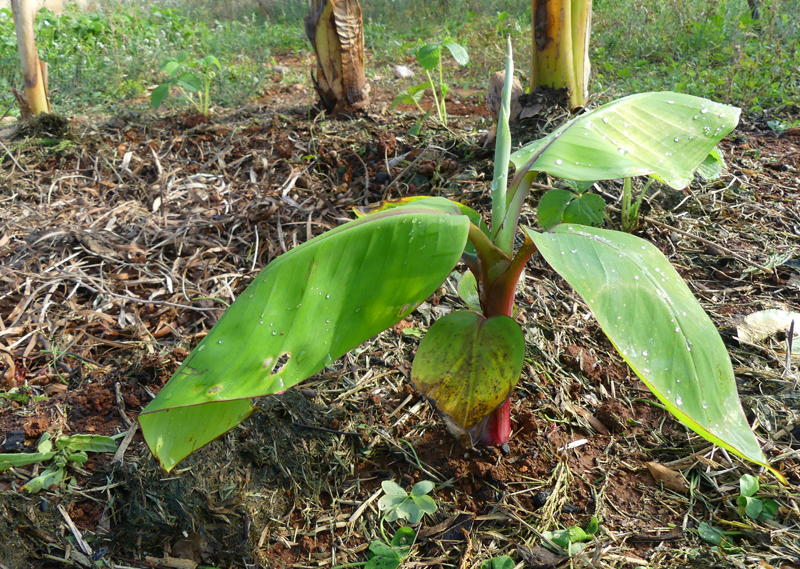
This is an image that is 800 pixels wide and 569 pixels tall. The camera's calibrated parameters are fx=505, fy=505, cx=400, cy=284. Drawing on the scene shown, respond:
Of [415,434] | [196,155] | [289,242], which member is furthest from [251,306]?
[196,155]

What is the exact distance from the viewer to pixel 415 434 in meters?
1.24

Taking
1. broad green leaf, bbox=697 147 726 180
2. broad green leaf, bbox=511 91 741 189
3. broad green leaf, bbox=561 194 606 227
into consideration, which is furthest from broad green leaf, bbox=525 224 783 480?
broad green leaf, bbox=697 147 726 180

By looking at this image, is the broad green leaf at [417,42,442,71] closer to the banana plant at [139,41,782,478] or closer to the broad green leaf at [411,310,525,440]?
the banana plant at [139,41,782,478]

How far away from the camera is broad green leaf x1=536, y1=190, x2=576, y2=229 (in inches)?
61.3

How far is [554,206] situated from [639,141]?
18.4 inches

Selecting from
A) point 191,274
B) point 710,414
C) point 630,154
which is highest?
point 630,154

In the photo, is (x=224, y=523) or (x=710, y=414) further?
(x=224, y=523)

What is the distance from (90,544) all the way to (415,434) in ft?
2.35

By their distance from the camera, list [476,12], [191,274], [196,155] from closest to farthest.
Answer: [191,274] < [196,155] < [476,12]

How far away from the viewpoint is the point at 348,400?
1318 millimetres

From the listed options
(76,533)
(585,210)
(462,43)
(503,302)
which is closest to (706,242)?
(585,210)

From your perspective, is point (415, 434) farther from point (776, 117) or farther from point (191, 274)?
point (776, 117)

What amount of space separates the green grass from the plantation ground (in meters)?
1.36

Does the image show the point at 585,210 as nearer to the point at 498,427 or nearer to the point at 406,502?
the point at 498,427
